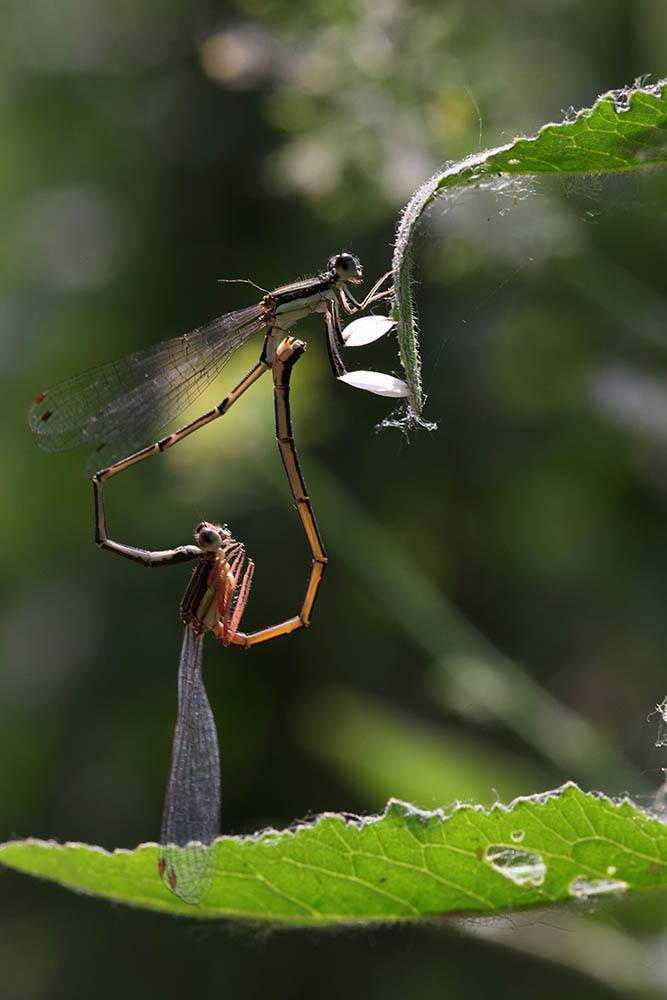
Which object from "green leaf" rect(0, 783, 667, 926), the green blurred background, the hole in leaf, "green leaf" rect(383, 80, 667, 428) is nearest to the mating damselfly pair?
the green blurred background

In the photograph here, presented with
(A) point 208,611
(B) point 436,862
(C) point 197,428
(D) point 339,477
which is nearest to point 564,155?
(B) point 436,862

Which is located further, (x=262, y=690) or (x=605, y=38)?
(x=262, y=690)

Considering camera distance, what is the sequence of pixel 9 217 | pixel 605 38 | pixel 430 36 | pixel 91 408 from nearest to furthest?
1. pixel 91 408
2. pixel 430 36
3. pixel 605 38
4. pixel 9 217

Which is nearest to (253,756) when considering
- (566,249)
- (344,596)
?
(344,596)

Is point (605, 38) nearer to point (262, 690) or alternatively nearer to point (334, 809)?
point (262, 690)

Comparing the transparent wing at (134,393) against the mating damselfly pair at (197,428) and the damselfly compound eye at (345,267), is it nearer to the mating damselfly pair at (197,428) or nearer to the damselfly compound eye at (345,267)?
the mating damselfly pair at (197,428)

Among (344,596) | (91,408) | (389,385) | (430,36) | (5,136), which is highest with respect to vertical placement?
(5,136)
